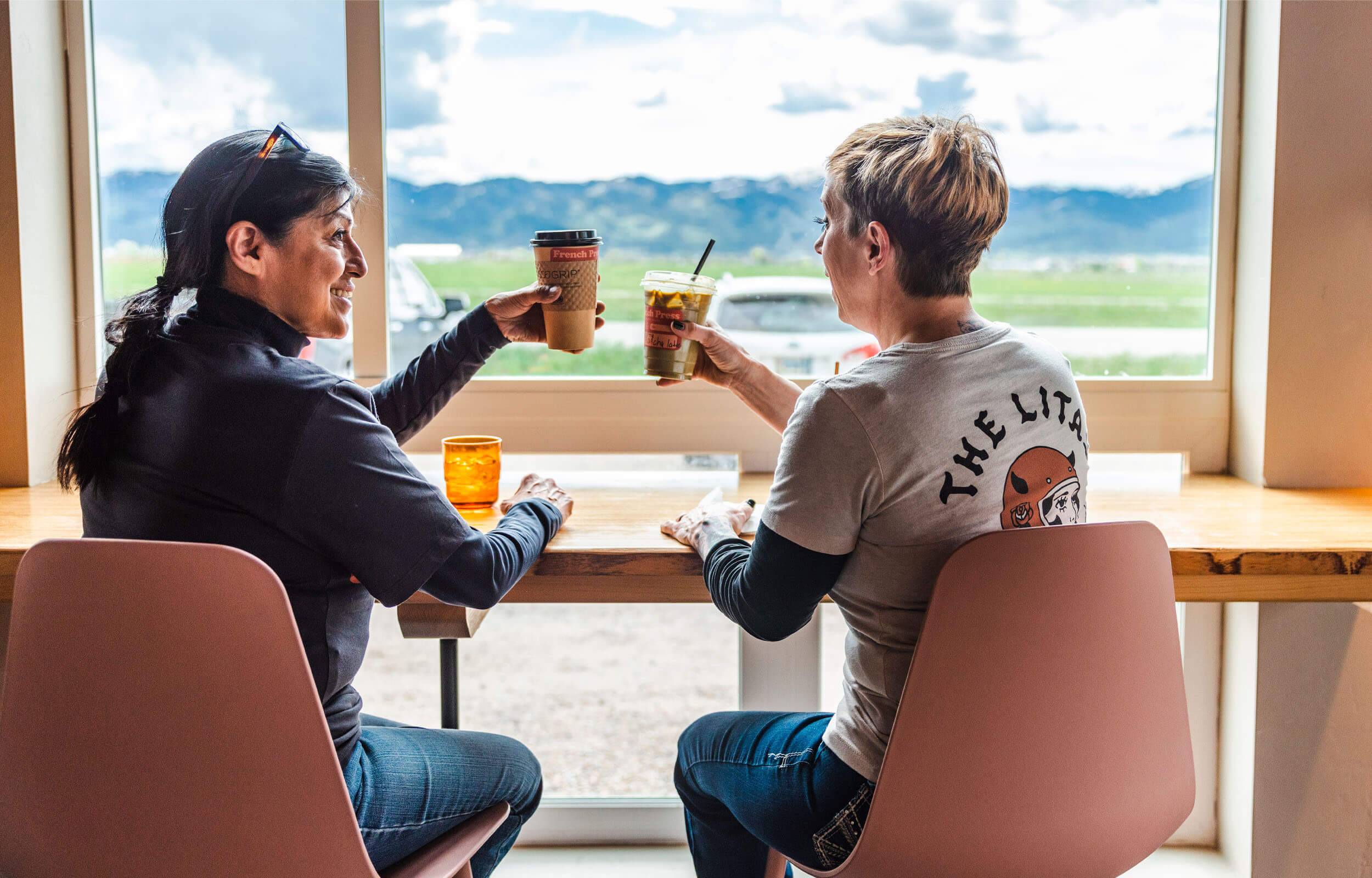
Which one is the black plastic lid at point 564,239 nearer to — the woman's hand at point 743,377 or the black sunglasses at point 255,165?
the woman's hand at point 743,377

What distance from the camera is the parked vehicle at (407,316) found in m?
2.08

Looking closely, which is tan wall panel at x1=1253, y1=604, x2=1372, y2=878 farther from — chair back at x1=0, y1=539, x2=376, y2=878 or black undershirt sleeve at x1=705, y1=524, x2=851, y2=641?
chair back at x1=0, y1=539, x2=376, y2=878

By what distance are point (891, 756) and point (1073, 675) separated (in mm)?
199

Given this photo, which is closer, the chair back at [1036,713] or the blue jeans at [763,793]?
the chair back at [1036,713]

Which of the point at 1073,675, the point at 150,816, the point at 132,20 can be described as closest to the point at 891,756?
the point at 1073,675

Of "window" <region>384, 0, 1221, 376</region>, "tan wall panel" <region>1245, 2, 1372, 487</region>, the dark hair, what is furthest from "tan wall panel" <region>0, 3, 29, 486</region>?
"tan wall panel" <region>1245, 2, 1372, 487</region>

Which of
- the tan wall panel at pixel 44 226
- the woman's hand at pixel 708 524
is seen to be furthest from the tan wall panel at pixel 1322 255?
the tan wall panel at pixel 44 226

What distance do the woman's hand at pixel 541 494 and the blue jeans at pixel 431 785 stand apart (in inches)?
13.9

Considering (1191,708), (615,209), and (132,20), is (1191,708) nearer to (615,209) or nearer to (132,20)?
(615,209)

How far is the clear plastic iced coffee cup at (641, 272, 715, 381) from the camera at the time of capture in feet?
Answer: 5.07

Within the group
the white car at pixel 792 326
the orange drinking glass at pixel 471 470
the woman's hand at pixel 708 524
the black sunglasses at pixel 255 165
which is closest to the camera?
the black sunglasses at pixel 255 165

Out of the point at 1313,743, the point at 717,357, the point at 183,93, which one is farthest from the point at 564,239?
the point at 1313,743

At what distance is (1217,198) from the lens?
2010 millimetres

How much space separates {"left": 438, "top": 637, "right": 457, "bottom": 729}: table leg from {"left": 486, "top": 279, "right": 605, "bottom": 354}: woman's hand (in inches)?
23.2
